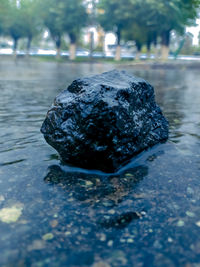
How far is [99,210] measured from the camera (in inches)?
112

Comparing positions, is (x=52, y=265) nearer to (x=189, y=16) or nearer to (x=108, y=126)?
(x=108, y=126)

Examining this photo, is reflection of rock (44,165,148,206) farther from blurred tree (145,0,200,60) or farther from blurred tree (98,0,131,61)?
blurred tree (98,0,131,61)

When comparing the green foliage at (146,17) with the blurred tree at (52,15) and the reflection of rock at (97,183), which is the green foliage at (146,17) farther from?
the reflection of rock at (97,183)

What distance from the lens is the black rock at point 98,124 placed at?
11.7ft

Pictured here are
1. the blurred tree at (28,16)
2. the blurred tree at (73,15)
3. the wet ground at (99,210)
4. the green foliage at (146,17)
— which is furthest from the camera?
the blurred tree at (28,16)

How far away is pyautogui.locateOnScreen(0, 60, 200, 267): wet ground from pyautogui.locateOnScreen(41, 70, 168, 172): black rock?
0.22 m

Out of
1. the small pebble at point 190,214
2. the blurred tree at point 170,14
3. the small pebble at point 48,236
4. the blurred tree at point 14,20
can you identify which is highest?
the blurred tree at point 14,20

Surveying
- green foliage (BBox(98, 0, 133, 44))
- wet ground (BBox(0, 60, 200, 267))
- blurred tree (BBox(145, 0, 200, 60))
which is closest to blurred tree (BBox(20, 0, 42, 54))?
green foliage (BBox(98, 0, 133, 44))

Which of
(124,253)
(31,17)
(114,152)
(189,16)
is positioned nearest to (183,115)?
(114,152)

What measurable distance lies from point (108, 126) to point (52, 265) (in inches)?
75.9

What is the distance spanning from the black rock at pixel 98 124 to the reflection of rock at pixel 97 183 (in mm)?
219

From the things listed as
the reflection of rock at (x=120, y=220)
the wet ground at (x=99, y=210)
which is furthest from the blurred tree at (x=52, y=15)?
the reflection of rock at (x=120, y=220)

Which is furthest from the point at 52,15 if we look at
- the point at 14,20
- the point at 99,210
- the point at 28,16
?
the point at 99,210

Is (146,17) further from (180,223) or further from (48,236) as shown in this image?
(48,236)
